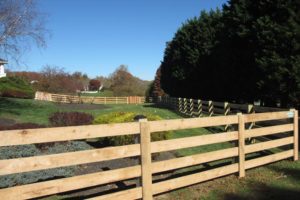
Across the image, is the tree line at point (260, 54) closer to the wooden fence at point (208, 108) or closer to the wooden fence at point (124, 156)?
the wooden fence at point (208, 108)

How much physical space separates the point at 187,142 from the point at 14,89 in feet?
132

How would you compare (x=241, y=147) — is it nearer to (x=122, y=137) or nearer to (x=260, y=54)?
(x=122, y=137)

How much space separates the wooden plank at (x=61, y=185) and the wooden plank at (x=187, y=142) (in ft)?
1.69

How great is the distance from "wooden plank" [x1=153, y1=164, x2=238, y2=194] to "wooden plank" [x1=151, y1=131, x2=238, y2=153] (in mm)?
549

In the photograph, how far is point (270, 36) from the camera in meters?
12.7

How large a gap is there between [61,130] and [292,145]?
6.17m

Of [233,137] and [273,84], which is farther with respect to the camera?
[273,84]

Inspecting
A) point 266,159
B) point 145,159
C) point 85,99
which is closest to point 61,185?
point 145,159

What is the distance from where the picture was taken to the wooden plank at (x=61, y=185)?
464 cm

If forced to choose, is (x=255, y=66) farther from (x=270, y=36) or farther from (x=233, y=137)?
(x=233, y=137)

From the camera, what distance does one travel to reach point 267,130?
8398mm

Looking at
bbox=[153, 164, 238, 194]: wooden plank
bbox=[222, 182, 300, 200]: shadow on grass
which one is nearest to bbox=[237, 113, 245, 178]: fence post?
bbox=[153, 164, 238, 194]: wooden plank

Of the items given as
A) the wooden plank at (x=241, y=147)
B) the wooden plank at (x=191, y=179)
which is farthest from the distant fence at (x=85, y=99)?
the wooden plank at (x=191, y=179)

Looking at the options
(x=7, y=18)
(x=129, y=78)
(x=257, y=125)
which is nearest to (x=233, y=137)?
(x=257, y=125)
